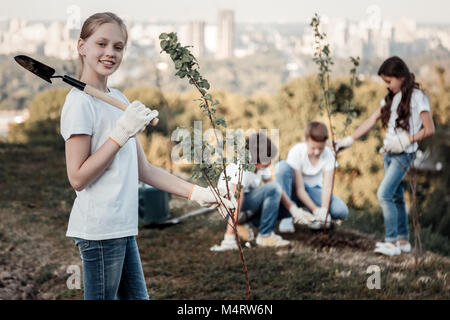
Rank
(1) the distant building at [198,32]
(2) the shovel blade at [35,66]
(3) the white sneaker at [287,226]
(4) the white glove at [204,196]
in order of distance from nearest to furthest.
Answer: (2) the shovel blade at [35,66]
(4) the white glove at [204,196]
(3) the white sneaker at [287,226]
(1) the distant building at [198,32]

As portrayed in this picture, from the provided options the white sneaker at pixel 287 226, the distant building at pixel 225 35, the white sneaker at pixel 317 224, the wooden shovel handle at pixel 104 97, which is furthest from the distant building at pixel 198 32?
the wooden shovel handle at pixel 104 97

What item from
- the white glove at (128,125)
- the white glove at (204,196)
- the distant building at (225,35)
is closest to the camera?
the white glove at (128,125)

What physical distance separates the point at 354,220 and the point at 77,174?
3831 mm

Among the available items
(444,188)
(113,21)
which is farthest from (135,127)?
(444,188)

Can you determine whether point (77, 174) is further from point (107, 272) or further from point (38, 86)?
point (38, 86)

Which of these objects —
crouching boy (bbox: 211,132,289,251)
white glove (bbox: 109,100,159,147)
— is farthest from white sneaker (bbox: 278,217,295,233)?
white glove (bbox: 109,100,159,147)

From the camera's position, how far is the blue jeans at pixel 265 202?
3697 mm

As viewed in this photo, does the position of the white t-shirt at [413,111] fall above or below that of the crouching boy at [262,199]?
above

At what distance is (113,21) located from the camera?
1.48 m

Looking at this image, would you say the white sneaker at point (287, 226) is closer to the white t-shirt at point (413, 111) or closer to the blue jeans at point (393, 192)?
the blue jeans at point (393, 192)

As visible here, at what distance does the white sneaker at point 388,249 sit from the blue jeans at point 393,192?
0.05 meters

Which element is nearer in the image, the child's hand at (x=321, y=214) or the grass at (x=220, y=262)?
the grass at (x=220, y=262)

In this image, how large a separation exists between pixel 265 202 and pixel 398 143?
3.48ft

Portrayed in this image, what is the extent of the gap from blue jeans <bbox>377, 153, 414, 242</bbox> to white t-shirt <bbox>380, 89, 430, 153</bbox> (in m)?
0.12
